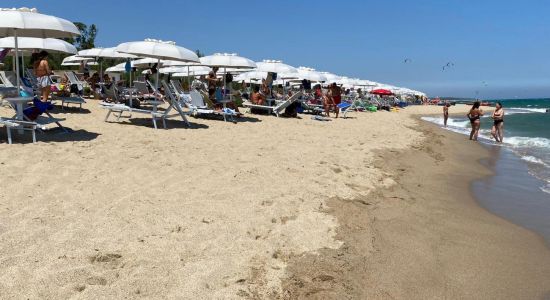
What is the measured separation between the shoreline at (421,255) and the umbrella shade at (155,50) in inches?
197

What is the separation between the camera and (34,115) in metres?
6.34

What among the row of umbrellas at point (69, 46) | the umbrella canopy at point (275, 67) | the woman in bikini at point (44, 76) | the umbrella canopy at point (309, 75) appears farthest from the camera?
the umbrella canopy at point (309, 75)

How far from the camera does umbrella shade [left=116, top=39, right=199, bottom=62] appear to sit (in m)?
8.28

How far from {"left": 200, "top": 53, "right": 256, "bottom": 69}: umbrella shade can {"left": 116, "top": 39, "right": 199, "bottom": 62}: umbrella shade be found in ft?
8.80

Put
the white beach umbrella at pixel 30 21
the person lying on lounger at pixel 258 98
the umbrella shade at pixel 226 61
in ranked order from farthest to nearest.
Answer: the person lying on lounger at pixel 258 98 < the umbrella shade at pixel 226 61 < the white beach umbrella at pixel 30 21

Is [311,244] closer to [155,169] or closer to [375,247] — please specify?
[375,247]

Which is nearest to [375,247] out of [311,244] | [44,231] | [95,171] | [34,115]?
[311,244]

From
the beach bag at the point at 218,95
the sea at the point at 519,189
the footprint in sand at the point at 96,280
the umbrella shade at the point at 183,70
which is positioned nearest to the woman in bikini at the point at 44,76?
the beach bag at the point at 218,95

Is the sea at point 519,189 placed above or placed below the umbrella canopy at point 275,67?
below

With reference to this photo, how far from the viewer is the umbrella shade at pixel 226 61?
37.7 ft

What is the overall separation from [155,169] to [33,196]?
1.46 m

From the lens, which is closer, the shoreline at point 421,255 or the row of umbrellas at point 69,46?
the shoreline at point 421,255

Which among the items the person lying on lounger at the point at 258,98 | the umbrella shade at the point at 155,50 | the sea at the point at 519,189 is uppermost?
the umbrella shade at the point at 155,50

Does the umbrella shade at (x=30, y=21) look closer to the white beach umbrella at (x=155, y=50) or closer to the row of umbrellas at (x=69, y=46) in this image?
the row of umbrellas at (x=69, y=46)
